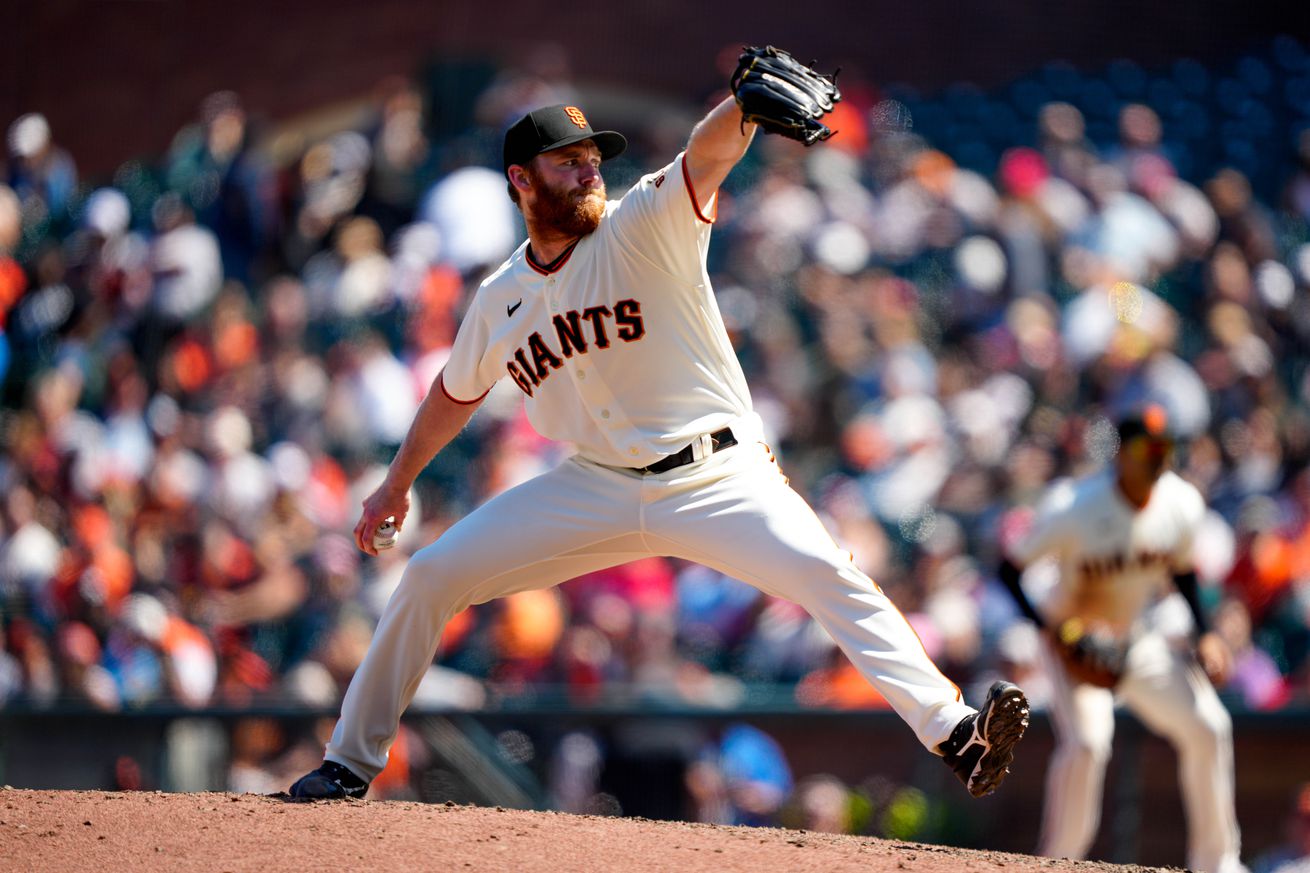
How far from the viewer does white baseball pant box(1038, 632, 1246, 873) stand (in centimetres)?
659

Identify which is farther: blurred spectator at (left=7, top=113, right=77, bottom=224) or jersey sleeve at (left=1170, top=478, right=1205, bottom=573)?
blurred spectator at (left=7, top=113, right=77, bottom=224)

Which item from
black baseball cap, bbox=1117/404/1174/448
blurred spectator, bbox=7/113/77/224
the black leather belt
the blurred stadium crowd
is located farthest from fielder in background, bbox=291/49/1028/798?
blurred spectator, bbox=7/113/77/224

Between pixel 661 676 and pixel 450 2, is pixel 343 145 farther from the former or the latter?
pixel 661 676

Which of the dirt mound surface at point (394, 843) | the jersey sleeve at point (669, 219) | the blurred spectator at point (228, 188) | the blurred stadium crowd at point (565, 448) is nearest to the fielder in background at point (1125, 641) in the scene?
the blurred stadium crowd at point (565, 448)

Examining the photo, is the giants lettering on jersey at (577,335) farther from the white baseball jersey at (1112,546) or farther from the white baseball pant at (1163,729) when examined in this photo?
the white baseball pant at (1163,729)

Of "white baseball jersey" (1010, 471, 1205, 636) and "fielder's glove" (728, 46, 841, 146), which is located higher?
"fielder's glove" (728, 46, 841, 146)

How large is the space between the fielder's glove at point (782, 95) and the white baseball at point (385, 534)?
1.48 meters

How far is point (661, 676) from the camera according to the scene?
8258mm

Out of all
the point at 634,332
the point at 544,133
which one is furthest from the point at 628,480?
the point at 544,133

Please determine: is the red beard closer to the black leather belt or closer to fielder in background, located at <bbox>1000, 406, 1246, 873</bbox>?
the black leather belt

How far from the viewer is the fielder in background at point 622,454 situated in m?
3.98

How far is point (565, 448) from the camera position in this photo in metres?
9.41

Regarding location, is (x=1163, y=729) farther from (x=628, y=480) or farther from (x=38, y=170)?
(x=38, y=170)

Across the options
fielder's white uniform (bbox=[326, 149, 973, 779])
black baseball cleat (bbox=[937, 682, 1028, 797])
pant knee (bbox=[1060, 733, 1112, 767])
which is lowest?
pant knee (bbox=[1060, 733, 1112, 767])
